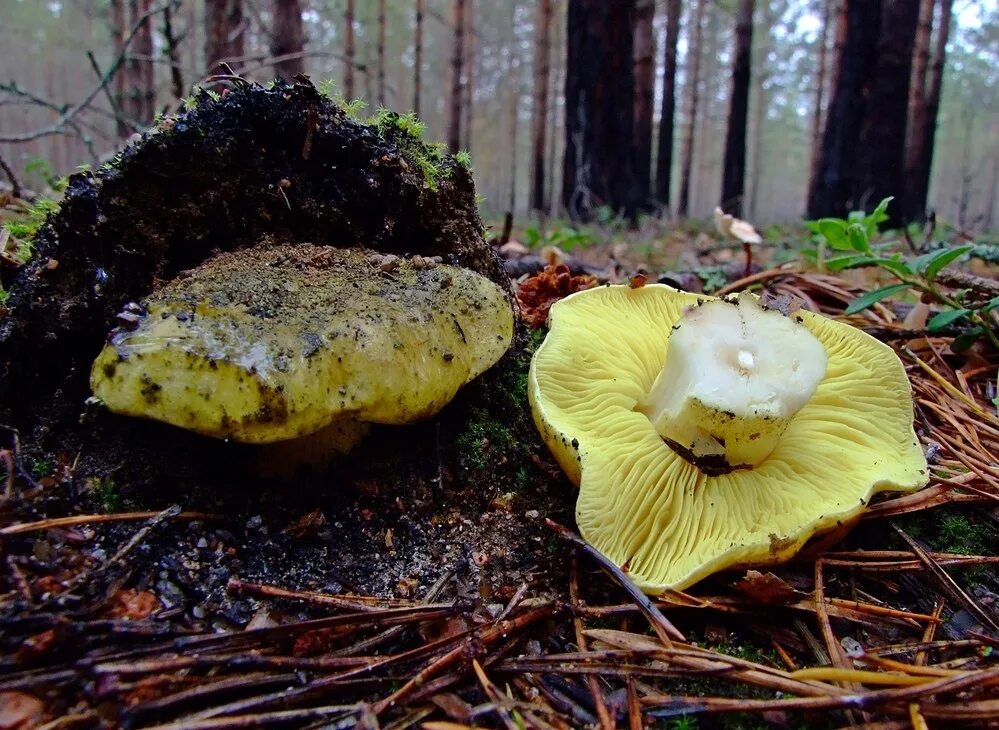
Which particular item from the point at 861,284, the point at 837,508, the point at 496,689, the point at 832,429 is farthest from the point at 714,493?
the point at 861,284

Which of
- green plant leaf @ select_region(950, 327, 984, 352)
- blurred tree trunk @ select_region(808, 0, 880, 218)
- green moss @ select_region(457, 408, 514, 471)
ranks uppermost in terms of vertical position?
blurred tree trunk @ select_region(808, 0, 880, 218)

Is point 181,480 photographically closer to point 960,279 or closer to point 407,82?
point 960,279

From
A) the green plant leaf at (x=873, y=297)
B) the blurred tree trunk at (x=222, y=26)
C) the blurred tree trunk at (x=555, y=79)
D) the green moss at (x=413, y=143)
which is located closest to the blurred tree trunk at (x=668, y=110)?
the blurred tree trunk at (x=555, y=79)

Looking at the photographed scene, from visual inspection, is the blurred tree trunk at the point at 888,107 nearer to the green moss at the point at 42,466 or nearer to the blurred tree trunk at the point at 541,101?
the blurred tree trunk at the point at 541,101

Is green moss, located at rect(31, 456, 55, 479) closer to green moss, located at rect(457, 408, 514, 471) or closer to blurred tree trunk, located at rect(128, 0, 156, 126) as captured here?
green moss, located at rect(457, 408, 514, 471)

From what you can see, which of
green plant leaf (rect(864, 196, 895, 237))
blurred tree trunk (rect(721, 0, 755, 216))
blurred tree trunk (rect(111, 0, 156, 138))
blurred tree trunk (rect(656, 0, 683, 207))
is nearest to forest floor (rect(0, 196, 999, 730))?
green plant leaf (rect(864, 196, 895, 237))

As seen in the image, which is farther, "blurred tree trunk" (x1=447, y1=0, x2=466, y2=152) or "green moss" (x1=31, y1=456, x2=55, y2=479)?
"blurred tree trunk" (x1=447, y1=0, x2=466, y2=152)
